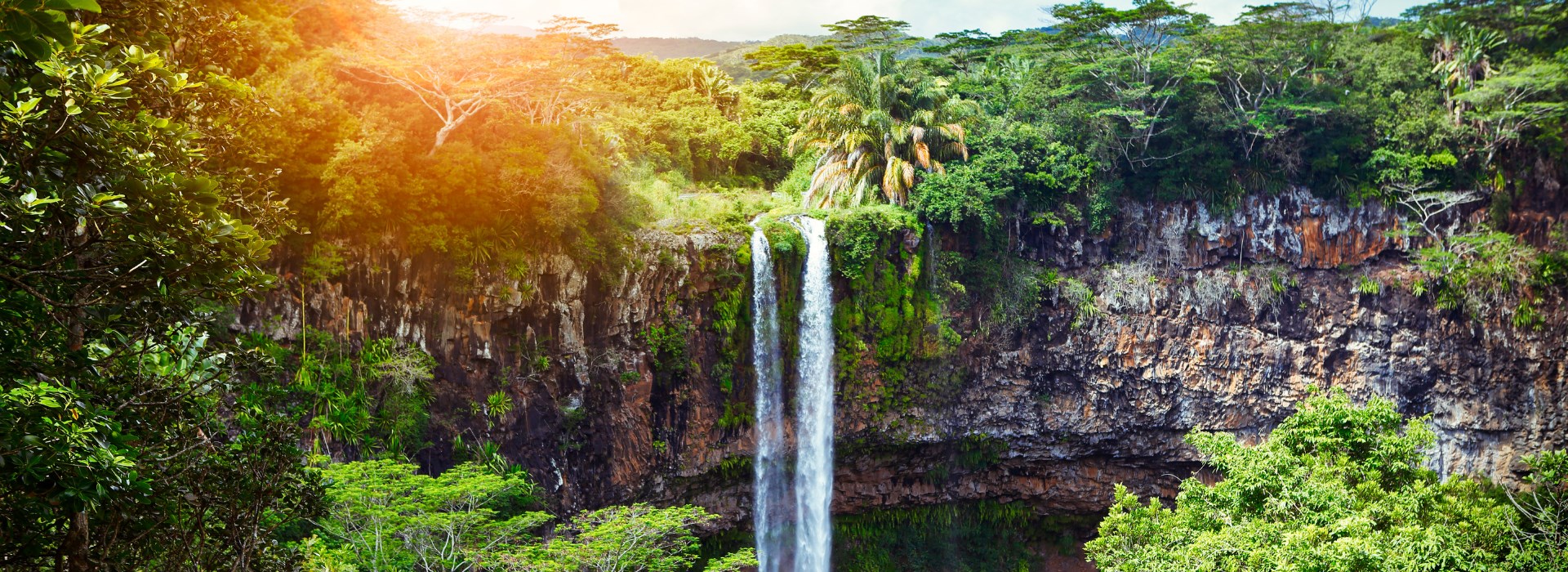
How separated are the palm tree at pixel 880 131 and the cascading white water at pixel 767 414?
11.2 ft

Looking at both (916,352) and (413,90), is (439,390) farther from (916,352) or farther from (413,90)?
(916,352)

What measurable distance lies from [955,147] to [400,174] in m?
11.7

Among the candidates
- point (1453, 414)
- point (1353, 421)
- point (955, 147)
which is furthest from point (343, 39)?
point (1453, 414)

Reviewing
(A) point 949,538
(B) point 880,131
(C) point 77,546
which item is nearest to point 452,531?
(C) point 77,546

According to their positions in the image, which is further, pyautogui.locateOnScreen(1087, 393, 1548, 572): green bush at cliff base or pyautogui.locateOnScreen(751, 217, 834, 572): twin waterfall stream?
pyautogui.locateOnScreen(751, 217, 834, 572): twin waterfall stream

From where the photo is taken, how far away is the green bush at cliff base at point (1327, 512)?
33.6ft

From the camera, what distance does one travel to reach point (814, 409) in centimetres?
1950

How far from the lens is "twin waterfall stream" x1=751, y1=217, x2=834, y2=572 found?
61.2 ft

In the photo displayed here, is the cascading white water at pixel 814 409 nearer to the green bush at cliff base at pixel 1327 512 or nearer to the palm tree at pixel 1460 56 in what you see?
the green bush at cliff base at pixel 1327 512

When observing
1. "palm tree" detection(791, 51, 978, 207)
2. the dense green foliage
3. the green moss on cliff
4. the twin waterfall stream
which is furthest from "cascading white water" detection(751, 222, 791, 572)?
the dense green foliage

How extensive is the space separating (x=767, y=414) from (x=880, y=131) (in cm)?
670

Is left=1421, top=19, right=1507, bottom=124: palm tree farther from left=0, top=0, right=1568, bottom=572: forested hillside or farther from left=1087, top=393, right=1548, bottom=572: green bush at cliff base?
left=1087, top=393, right=1548, bottom=572: green bush at cliff base

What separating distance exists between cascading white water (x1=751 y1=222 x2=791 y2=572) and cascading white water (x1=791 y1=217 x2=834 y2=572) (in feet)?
1.29

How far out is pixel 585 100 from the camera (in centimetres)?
2028
